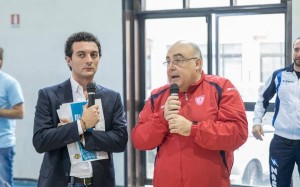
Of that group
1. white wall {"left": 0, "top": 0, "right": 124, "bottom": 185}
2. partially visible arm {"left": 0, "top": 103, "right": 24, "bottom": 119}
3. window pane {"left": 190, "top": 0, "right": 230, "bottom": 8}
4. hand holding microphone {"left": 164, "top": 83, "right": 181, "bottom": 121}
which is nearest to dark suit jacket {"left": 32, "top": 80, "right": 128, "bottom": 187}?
hand holding microphone {"left": 164, "top": 83, "right": 181, "bottom": 121}

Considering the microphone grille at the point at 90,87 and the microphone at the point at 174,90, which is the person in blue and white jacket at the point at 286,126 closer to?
the microphone at the point at 174,90

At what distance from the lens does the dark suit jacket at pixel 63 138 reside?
192 cm

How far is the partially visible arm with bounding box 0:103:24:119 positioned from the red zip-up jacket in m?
1.65

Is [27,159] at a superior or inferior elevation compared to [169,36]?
inferior

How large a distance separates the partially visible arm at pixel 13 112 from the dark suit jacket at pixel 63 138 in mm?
1373

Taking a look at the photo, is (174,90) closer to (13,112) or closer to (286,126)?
(286,126)

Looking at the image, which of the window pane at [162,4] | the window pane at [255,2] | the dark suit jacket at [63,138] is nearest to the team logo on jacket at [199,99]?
the dark suit jacket at [63,138]

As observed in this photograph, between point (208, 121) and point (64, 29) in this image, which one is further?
point (64, 29)

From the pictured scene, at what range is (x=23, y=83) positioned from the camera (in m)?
5.04

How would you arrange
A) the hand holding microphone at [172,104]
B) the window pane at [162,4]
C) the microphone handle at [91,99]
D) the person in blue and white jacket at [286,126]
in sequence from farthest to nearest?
the window pane at [162,4]
the person in blue and white jacket at [286,126]
the microphone handle at [91,99]
the hand holding microphone at [172,104]

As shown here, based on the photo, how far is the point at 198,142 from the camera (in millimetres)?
1831

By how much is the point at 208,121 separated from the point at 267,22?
281 cm

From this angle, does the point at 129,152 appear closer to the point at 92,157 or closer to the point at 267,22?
the point at 267,22

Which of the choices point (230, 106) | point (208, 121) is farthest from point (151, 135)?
point (230, 106)
